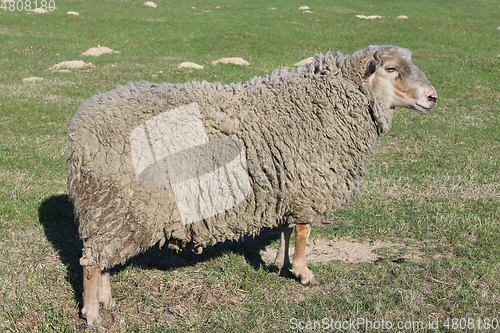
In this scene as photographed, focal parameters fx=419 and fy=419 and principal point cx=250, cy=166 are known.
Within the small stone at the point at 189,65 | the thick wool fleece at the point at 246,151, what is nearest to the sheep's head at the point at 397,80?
the thick wool fleece at the point at 246,151

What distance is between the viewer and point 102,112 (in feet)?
13.3

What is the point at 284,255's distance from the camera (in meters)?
5.10

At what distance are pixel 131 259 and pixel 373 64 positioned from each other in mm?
3642

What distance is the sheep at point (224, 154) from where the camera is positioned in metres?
3.92

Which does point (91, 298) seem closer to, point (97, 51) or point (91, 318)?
point (91, 318)

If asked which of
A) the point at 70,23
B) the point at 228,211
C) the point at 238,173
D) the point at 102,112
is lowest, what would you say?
the point at 70,23

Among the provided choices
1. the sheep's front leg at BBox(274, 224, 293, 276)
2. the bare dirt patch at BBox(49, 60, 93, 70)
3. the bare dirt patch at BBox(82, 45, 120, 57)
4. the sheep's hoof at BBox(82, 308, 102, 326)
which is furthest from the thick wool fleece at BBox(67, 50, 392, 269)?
the bare dirt patch at BBox(82, 45, 120, 57)

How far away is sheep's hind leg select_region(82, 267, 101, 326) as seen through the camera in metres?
4.00

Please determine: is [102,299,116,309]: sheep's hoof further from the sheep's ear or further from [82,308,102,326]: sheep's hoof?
the sheep's ear

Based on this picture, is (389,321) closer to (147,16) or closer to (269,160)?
(269,160)

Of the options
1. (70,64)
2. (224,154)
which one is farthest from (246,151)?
(70,64)

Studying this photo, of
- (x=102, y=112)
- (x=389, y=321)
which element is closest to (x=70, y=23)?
(x=102, y=112)

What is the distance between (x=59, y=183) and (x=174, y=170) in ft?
12.9

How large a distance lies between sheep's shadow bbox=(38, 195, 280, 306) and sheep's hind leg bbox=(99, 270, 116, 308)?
1.15 feet
